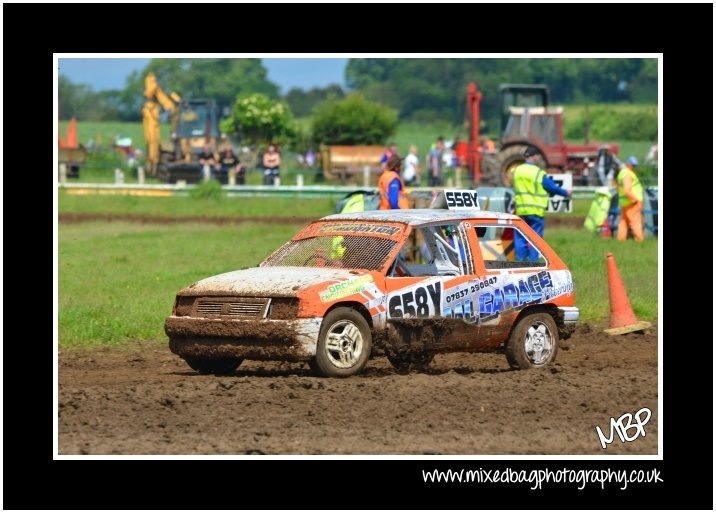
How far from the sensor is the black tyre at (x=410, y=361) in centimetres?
1262

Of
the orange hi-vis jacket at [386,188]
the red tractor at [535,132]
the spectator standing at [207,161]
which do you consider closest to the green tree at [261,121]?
the spectator standing at [207,161]

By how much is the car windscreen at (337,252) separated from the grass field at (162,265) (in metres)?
2.92

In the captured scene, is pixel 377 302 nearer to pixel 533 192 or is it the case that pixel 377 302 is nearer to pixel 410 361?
pixel 410 361

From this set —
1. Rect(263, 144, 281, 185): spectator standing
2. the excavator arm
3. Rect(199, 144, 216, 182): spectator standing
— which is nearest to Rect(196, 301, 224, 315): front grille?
Rect(263, 144, 281, 185): spectator standing

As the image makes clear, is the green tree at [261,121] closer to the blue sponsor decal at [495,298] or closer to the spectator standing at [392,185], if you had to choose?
the spectator standing at [392,185]

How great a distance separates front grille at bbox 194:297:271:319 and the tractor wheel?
2716 cm

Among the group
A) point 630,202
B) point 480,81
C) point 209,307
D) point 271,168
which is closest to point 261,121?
point 271,168

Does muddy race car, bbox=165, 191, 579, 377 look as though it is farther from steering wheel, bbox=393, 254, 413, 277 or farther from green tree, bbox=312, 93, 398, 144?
green tree, bbox=312, 93, 398, 144

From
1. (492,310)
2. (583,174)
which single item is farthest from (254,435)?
(583,174)

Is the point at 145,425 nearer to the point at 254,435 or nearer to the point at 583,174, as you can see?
the point at 254,435

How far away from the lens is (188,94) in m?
79.8

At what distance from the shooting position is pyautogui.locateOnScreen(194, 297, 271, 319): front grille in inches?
468

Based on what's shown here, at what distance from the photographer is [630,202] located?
2795 centimetres

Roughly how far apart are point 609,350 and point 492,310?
251 cm
